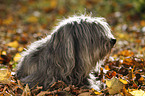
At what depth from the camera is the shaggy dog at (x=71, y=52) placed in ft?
9.71

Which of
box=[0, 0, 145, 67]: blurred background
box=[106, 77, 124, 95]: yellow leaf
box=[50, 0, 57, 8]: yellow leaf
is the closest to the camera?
box=[106, 77, 124, 95]: yellow leaf

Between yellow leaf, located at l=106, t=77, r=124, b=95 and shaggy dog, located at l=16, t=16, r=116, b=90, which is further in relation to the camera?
shaggy dog, located at l=16, t=16, r=116, b=90

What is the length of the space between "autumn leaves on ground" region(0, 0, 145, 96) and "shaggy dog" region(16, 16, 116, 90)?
17cm

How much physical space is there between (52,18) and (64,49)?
6.53 m

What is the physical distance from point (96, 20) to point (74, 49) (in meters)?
0.64

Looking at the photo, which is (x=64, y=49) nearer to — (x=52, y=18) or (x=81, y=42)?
(x=81, y=42)

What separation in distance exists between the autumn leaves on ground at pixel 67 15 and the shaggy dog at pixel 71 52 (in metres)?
0.17

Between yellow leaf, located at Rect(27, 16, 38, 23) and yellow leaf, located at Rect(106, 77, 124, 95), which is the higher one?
yellow leaf, located at Rect(27, 16, 38, 23)

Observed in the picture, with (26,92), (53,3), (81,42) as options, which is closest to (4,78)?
(26,92)

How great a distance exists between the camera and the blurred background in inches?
231

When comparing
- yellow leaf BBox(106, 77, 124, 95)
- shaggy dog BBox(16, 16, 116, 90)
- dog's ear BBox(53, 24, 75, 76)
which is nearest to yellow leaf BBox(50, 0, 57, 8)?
shaggy dog BBox(16, 16, 116, 90)

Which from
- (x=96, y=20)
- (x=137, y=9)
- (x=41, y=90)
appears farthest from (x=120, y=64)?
(x=137, y=9)

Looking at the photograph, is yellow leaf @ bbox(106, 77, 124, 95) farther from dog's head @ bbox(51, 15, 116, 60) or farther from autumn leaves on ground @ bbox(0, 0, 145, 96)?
dog's head @ bbox(51, 15, 116, 60)

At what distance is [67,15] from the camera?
8586 mm
